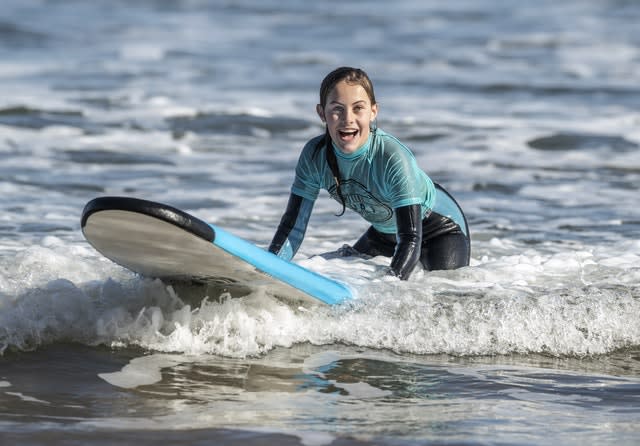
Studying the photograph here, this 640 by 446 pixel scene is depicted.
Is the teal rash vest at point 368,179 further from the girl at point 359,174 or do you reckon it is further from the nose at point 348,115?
the nose at point 348,115

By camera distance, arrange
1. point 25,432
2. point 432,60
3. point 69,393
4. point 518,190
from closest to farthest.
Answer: point 25,432 < point 69,393 < point 518,190 < point 432,60

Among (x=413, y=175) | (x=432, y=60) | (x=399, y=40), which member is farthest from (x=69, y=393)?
(x=399, y=40)

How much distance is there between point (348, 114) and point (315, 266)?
1164mm

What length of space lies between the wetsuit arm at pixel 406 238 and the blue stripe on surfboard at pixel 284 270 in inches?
10.7

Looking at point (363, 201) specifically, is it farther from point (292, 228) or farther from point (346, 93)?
point (346, 93)

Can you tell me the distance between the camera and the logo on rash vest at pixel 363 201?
4789mm

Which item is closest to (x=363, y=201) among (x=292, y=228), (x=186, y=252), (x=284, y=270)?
(x=292, y=228)

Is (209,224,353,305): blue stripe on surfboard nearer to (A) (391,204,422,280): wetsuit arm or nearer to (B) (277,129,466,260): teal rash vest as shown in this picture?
(A) (391,204,422,280): wetsuit arm

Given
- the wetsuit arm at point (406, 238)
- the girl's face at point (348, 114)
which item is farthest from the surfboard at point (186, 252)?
the girl's face at point (348, 114)

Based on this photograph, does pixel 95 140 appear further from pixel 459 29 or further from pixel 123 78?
pixel 459 29

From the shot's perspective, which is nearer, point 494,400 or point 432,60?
point 494,400

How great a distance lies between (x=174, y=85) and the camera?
14.0 metres

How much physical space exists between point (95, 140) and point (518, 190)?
4.30m

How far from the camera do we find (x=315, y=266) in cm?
537
